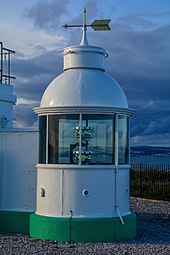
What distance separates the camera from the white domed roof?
1315 cm

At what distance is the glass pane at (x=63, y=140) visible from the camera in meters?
13.2

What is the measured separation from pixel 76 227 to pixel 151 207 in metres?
8.38

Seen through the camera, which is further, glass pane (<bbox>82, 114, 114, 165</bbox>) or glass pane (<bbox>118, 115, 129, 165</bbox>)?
glass pane (<bbox>118, 115, 129, 165</bbox>)

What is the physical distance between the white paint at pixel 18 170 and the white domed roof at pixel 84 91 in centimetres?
129

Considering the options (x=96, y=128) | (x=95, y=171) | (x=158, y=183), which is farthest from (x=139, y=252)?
(x=158, y=183)

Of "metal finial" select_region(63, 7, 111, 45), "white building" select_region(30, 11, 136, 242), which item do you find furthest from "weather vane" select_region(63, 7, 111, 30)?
"white building" select_region(30, 11, 136, 242)

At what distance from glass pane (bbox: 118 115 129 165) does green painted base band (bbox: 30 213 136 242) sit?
64.9 inches

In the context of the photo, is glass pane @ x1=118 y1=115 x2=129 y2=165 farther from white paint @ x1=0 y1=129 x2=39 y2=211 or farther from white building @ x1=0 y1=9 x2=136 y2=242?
white paint @ x1=0 y1=129 x2=39 y2=211

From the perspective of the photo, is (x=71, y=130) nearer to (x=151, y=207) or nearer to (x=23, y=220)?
(x=23, y=220)

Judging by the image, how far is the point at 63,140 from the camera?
43.5ft

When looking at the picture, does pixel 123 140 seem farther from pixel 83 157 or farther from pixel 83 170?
pixel 83 170

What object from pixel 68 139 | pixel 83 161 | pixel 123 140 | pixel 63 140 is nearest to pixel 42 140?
pixel 63 140

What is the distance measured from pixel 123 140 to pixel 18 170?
318 centimetres

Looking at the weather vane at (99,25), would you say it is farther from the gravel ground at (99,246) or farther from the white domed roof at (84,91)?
the gravel ground at (99,246)
